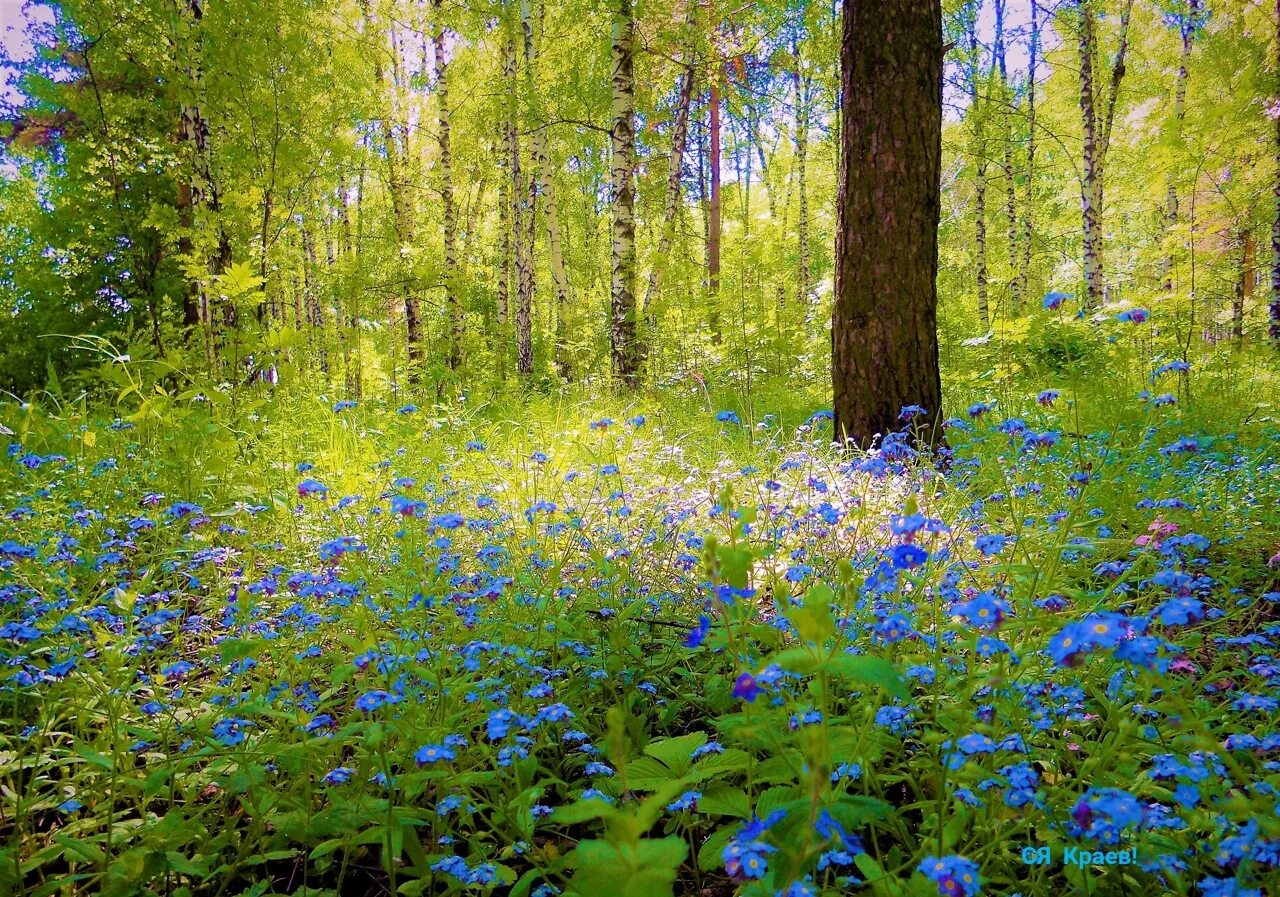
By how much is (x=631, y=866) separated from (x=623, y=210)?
27.7 ft

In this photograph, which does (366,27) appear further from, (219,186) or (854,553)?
(854,553)

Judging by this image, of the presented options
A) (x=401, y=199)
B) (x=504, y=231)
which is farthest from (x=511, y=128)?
(x=504, y=231)

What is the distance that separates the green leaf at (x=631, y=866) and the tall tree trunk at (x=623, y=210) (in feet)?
24.6

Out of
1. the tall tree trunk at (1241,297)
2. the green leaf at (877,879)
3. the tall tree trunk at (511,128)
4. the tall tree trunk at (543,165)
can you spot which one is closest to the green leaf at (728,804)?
the green leaf at (877,879)

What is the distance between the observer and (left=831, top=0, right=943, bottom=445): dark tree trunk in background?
398cm

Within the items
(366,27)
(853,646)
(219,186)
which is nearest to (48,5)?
(366,27)

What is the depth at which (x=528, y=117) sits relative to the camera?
886 cm

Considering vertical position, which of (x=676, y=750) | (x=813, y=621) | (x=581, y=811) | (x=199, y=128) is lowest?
(x=676, y=750)

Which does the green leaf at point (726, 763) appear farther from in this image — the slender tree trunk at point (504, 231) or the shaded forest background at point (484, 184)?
the slender tree trunk at point (504, 231)

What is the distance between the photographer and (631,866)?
2.47ft

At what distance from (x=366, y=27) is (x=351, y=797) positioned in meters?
15.9

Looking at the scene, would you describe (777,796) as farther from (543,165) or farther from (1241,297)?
(543,165)

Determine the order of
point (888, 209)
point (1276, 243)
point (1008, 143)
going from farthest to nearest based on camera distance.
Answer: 1. point (1008, 143)
2. point (1276, 243)
3. point (888, 209)

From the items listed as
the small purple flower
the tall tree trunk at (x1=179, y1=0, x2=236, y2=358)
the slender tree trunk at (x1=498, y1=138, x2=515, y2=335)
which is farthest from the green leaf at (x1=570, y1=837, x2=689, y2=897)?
the slender tree trunk at (x1=498, y1=138, x2=515, y2=335)
